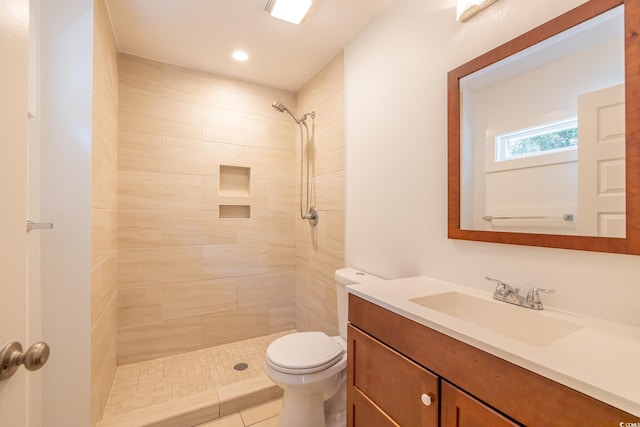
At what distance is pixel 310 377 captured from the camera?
1.36m

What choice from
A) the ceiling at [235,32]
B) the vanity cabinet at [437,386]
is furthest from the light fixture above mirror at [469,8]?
the vanity cabinet at [437,386]

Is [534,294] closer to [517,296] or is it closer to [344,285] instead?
[517,296]

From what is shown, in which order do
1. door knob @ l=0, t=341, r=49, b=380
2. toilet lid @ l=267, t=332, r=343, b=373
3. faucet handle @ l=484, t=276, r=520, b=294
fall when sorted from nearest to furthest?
1. door knob @ l=0, t=341, r=49, b=380
2. faucet handle @ l=484, t=276, r=520, b=294
3. toilet lid @ l=267, t=332, r=343, b=373

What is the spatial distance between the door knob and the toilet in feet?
3.25

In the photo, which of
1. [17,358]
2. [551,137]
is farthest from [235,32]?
[17,358]

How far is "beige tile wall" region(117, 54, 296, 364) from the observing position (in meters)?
2.09

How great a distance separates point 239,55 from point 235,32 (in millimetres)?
268

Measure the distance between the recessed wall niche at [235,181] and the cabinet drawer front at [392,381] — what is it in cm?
169

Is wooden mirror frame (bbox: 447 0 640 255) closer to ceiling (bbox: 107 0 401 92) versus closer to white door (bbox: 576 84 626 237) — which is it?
white door (bbox: 576 84 626 237)

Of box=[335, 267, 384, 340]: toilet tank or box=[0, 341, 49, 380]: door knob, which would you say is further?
box=[335, 267, 384, 340]: toilet tank

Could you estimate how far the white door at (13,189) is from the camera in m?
0.52

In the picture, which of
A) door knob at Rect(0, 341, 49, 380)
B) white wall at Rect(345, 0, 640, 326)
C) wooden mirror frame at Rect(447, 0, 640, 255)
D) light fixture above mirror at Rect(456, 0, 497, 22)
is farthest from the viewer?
light fixture above mirror at Rect(456, 0, 497, 22)

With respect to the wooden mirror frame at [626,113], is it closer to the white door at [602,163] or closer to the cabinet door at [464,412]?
the white door at [602,163]

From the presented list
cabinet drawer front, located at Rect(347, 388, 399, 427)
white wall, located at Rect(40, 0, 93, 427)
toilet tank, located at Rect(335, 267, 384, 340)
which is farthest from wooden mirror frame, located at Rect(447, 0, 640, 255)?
white wall, located at Rect(40, 0, 93, 427)
